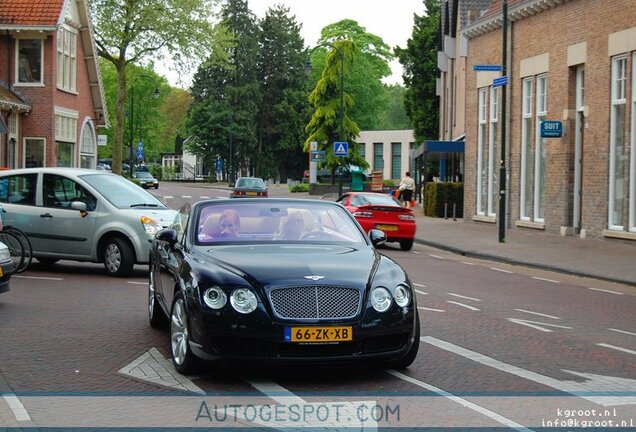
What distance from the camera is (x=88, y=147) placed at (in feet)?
147

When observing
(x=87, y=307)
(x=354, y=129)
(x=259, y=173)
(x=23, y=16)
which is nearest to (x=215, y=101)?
(x=259, y=173)

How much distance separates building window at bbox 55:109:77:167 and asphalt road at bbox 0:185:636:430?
2708cm

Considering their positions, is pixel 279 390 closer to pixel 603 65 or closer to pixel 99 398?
pixel 99 398

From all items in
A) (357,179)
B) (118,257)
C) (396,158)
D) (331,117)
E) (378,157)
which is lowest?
(118,257)

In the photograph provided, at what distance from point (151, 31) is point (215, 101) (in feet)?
144

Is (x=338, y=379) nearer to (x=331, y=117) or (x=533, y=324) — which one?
(x=533, y=324)

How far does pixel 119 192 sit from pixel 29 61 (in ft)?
75.7

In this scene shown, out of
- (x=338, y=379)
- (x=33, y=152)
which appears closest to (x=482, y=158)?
(x=33, y=152)

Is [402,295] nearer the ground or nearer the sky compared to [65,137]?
nearer the ground

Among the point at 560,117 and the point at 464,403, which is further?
the point at 560,117

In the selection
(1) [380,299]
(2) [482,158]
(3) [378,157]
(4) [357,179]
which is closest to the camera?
(1) [380,299]

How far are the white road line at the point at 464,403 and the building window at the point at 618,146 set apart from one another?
18180mm

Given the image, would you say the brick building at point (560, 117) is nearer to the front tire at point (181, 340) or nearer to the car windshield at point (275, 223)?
the car windshield at point (275, 223)

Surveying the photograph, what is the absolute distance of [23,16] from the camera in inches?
1437
